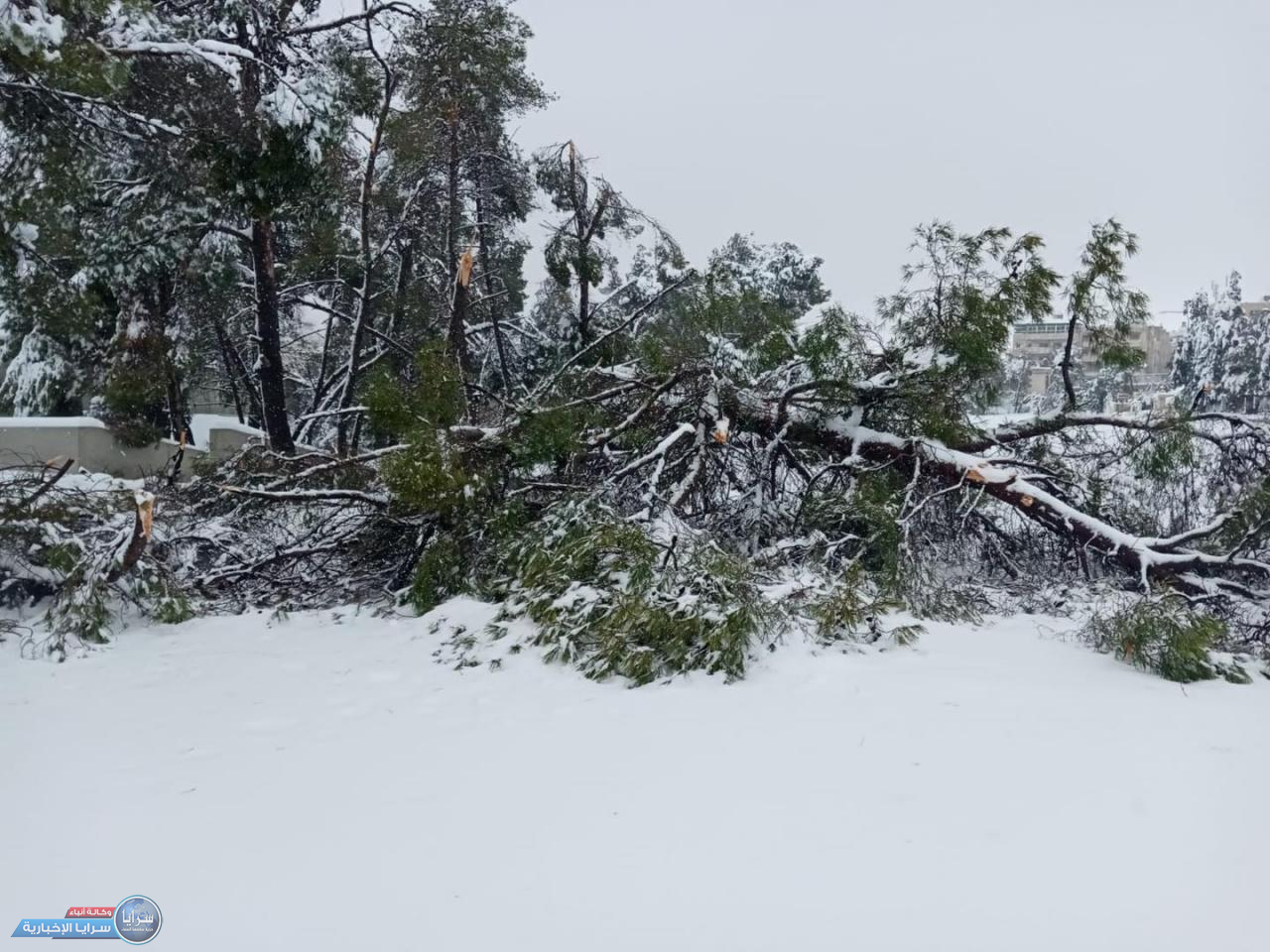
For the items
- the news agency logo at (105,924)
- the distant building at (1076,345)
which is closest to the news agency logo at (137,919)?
the news agency logo at (105,924)

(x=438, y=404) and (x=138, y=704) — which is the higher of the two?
(x=438, y=404)

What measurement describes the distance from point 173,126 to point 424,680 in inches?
208

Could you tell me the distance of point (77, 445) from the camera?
896cm

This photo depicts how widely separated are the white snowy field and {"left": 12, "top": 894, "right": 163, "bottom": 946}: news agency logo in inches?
1.2

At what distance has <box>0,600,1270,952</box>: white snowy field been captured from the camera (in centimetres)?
178

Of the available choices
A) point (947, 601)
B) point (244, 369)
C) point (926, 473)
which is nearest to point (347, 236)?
point (244, 369)

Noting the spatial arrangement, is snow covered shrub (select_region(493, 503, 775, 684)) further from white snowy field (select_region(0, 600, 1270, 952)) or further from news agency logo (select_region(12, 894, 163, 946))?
news agency logo (select_region(12, 894, 163, 946))

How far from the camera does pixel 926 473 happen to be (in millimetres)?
5613

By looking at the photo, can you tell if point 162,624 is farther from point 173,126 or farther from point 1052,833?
point 1052,833

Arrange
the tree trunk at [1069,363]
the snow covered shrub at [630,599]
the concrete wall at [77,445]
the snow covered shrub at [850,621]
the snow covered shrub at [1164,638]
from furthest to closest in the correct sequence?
the concrete wall at [77,445], the tree trunk at [1069,363], the snow covered shrub at [850,621], the snow covered shrub at [630,599], the snow covered shrub at [1164,638]

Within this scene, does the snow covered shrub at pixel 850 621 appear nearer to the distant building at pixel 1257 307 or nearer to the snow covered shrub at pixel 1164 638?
the snow covered shrub at pixel 1164 638

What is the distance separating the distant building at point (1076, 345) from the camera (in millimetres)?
5625

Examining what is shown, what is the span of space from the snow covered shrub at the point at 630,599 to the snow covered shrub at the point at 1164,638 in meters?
1.44

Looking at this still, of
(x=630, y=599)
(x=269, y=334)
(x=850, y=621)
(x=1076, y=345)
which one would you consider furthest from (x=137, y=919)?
(x=269, y=334)
